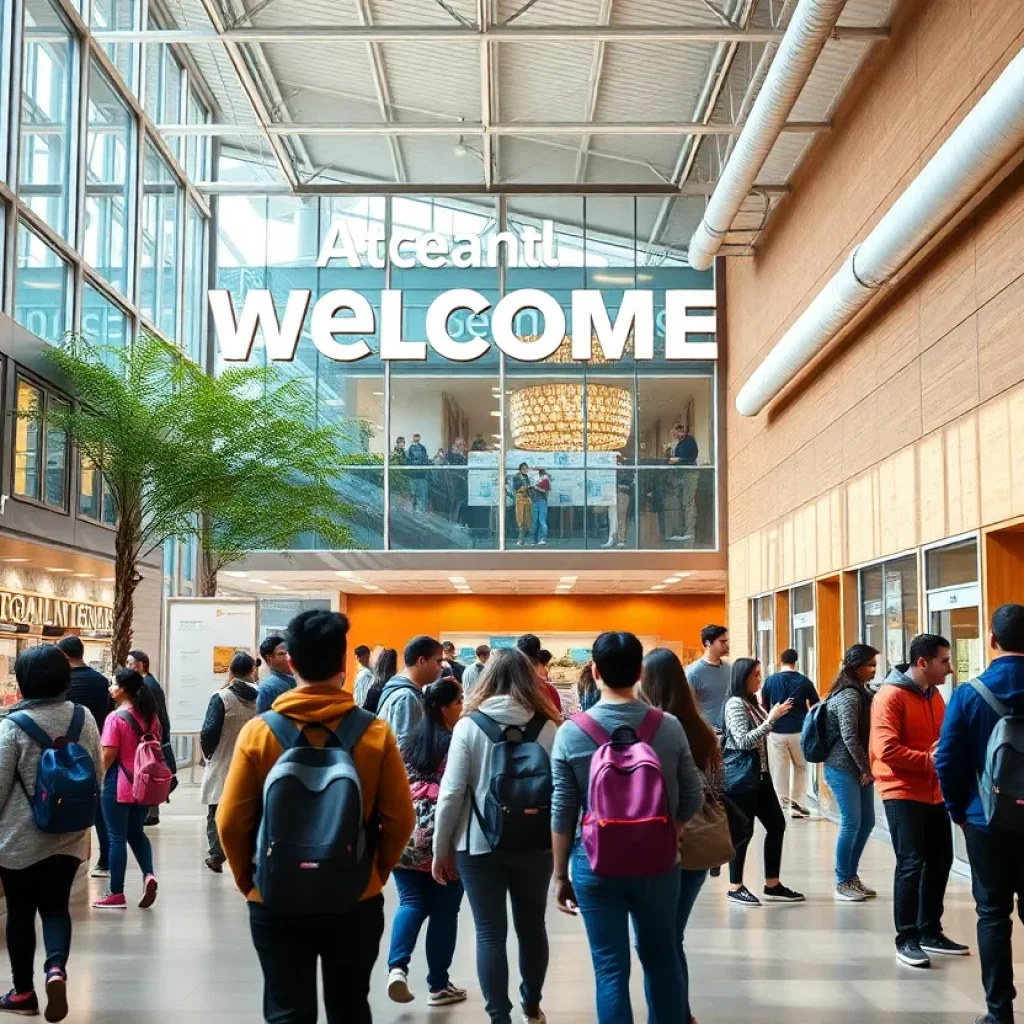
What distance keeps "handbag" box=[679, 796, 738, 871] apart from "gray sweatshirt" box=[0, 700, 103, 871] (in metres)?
2.66

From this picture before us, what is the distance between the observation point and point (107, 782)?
930 centimetres

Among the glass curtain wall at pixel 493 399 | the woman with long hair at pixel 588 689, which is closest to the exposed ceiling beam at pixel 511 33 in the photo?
the woman with long hair at pixel 588 689

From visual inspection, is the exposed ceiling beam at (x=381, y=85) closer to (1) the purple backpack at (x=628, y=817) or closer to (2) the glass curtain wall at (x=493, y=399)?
(2) the glass curtain wall at (x=493, y=399)

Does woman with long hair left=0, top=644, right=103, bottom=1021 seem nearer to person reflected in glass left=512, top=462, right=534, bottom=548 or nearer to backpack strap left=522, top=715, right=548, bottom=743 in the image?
backpack strap left=522, top=715, right=548, bottom=743

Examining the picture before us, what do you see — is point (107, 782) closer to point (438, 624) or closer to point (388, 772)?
point (388, 772)

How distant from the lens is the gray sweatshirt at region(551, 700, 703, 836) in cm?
471

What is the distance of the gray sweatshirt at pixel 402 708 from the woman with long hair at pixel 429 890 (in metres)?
0.19

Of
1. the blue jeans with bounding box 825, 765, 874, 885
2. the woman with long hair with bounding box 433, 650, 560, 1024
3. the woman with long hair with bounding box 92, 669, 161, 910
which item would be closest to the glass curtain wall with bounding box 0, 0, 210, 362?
the woman with long hair with bounding box 92, 669, 161, 910

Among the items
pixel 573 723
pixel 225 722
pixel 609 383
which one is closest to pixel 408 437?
pixel 609 383

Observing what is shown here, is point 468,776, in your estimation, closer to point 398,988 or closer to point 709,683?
point 398,988

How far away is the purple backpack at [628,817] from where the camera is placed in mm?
4492

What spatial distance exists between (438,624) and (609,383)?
675 cm

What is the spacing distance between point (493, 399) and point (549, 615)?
561cm

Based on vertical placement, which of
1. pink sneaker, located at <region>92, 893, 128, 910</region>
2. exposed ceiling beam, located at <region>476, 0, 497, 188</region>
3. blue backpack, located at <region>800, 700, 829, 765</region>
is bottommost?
pink sneaker, located at <region>92, 893, 128, 910</region>
